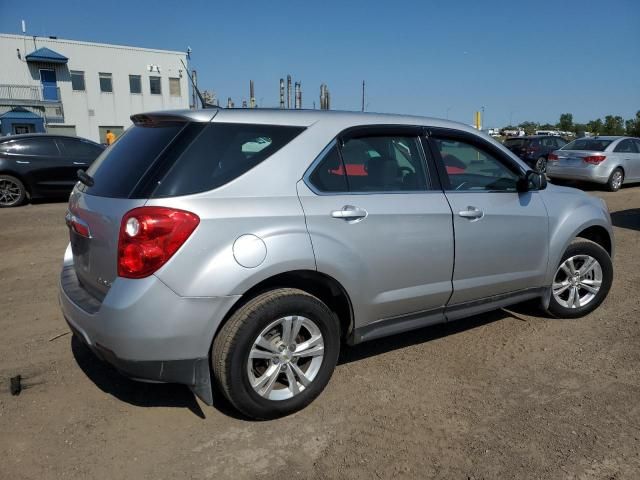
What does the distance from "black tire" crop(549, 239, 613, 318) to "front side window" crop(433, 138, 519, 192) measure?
91 cm

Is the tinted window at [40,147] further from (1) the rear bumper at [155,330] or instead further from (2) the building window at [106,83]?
(2) the building window at [106,83]

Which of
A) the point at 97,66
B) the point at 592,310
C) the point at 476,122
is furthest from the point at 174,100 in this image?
the point at 592,310

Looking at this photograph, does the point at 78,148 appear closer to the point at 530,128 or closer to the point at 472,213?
the point at 472,213

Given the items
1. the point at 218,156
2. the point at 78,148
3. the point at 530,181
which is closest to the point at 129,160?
the point at 218,156

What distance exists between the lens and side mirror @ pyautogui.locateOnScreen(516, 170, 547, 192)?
3873 mm

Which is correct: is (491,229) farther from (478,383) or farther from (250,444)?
(250,444)

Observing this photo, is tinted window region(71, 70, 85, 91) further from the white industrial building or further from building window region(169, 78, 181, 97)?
building window region(169, 78, 181, 97)

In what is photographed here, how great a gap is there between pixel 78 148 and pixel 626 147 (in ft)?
44.7

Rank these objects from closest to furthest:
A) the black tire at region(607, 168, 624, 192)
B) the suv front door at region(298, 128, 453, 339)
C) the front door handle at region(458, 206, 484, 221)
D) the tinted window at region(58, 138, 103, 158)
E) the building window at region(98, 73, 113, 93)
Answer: the suv front door at region(298, 128, 453, 339), the front door handle at region(458, 206, 484, 221), the tinted window at region(58, 138, 103, 158), the black tire at region(607, 168, 624, 192), the building window at region(98, 73, 113, 93)

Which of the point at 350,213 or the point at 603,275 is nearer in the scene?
the point at 350,213

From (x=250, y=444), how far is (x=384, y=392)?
0.95 meters

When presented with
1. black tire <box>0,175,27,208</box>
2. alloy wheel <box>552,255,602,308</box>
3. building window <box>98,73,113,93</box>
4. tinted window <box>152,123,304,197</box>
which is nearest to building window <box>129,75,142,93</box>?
building window <box>98,73,113,93</box>

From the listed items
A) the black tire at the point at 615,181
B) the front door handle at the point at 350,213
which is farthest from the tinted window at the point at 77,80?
the front door handle at the point at 350,213

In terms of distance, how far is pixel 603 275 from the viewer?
4.54m
